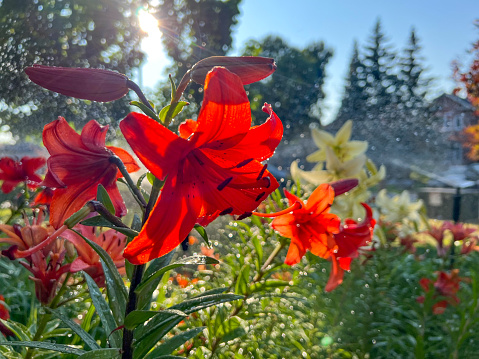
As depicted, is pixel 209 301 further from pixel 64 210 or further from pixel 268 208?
pixel 268 208

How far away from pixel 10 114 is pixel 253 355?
1.53 m

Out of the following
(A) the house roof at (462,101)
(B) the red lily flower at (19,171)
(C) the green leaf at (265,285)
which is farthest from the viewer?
(A) the house roof at (462,101)

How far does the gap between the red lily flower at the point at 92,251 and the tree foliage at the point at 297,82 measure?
8069 mm

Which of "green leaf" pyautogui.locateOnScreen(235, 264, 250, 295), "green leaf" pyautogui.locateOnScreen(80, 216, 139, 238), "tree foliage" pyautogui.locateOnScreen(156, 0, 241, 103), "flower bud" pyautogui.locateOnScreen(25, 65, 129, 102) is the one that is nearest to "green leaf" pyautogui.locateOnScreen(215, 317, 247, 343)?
"green leaf" pyautogui.locateOnScreen(235, 264, 250, 295)

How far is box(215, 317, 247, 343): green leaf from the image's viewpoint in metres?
0.56

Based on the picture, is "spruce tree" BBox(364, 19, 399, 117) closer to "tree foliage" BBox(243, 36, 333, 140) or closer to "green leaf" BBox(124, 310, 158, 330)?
"tree foliage" BBox(243, 36, 333, 140)

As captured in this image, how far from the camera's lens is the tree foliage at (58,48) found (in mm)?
1331

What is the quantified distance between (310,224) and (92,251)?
1.05ft

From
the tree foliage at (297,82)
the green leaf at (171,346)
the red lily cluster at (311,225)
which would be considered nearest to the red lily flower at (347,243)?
the red lily cluster at (311,225)

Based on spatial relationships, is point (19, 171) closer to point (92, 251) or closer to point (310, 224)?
point (92, 251)

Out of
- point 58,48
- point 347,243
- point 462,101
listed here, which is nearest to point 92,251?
point 347,243

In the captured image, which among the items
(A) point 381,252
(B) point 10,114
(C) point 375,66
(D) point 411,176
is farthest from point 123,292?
(C) point 375,66

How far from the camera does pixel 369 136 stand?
5.58 meters

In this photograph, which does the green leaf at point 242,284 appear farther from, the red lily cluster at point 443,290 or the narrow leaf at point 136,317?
the red lily cluster at point 443,290
